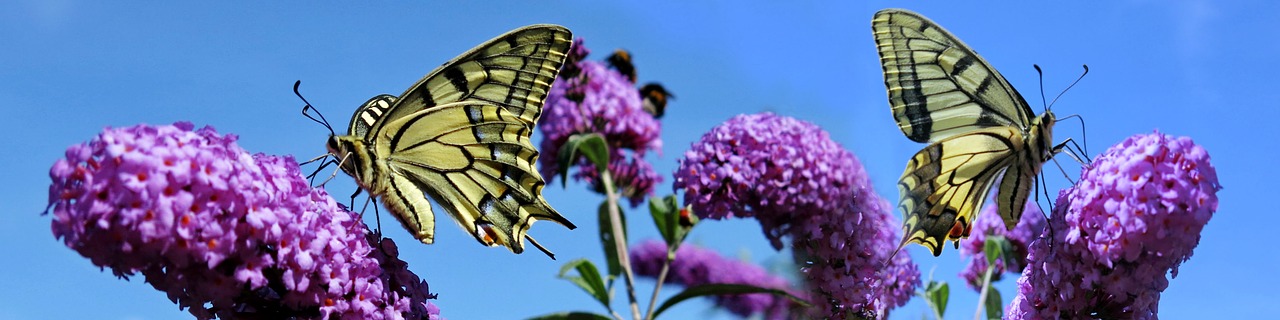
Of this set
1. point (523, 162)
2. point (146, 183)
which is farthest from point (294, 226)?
point (523, 162)

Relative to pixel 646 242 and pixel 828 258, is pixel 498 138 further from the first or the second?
pixel 646 242

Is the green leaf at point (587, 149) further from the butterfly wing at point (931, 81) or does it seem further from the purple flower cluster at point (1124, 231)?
the purple flower cluster at point (1124, 231)

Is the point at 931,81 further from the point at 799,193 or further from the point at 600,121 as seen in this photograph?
Answer: the point at 600,121

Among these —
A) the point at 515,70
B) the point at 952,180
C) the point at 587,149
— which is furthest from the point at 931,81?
the point at 515,70

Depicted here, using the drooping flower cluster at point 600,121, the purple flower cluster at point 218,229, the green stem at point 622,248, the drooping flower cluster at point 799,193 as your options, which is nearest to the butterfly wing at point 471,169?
the green stem at point 622,248


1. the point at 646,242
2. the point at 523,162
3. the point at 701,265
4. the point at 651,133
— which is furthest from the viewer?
the point at 646,242

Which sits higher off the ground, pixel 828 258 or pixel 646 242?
pixel 646 242
